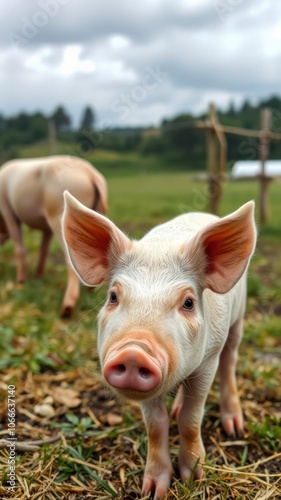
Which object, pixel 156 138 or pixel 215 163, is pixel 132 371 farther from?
pixel 156 138

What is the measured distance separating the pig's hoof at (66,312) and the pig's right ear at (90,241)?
8.18ft

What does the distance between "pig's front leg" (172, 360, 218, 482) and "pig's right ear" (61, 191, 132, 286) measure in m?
0.60

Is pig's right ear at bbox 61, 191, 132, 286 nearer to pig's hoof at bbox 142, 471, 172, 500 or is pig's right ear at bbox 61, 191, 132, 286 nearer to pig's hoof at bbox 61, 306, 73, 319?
pig's hoof at bbox 142, 471, 172, 500

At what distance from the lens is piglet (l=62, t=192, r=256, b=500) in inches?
65.9

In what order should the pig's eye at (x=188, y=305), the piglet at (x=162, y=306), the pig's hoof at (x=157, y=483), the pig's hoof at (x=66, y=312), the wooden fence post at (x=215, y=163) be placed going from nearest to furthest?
the piglet at (x=162, y=306) < the pig's eye at (x=188, y=305) < the pig's hoof at (x=157, y=483) < the pig's hoof at (x=66, y=312) < the wooden fence post at (x=215, y=163)

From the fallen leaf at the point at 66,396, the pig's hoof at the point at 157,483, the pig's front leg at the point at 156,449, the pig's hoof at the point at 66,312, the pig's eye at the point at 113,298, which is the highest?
the pig's eye at the point at 113,298

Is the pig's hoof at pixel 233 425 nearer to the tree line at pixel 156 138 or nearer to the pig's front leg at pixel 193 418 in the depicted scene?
the pig's front leg at pixel 193 418

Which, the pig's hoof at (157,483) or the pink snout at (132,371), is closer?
the pink snout at (132,371)

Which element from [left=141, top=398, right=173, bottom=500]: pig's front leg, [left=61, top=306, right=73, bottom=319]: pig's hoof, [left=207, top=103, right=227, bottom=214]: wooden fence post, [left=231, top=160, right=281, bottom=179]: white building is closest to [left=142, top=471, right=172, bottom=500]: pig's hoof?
[left=141, top=398, right=173, bottom=500]: pig's front leg

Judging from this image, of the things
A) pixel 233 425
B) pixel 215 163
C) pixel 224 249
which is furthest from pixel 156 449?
pixel 215 163

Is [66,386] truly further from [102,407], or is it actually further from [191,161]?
[191,161]

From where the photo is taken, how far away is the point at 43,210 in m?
5.18

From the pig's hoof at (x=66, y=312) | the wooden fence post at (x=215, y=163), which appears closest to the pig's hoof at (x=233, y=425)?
the pig's hoof at (x=66, y=312)

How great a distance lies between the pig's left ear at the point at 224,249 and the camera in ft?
6.41
